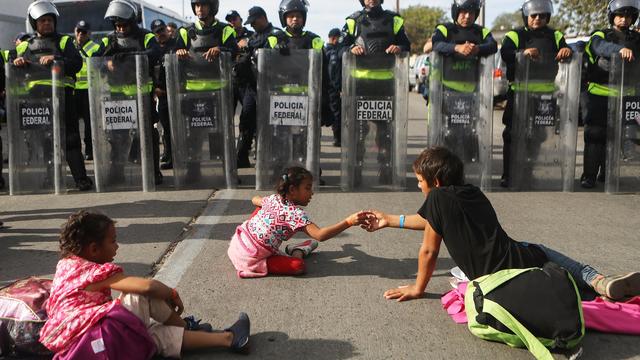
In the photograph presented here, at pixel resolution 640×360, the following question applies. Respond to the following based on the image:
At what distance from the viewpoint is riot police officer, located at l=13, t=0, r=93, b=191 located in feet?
25.3

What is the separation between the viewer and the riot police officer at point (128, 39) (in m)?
8.05

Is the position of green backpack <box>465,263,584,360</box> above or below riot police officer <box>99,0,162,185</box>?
below

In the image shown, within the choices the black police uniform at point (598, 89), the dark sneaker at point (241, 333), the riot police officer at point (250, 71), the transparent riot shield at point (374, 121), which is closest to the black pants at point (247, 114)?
the riot police officer at point (250, 71)

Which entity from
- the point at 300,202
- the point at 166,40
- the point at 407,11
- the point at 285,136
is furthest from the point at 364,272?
the point at 407,11

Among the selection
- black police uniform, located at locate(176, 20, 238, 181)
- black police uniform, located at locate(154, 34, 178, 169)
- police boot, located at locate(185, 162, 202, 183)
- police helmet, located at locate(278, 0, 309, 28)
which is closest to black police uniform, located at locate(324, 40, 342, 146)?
police helmet, located at locate(278, 0, 309, 28)

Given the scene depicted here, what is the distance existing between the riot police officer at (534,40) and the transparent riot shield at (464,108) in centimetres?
33

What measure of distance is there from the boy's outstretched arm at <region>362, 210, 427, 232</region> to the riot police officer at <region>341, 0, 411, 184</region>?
3.55 meters

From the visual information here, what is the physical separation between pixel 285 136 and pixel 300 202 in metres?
3.21

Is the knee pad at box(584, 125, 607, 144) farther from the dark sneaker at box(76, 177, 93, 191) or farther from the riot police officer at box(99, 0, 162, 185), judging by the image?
the dark sneaker at box(76, 177, 93, 191)

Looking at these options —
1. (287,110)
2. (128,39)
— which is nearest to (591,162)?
(287,110)

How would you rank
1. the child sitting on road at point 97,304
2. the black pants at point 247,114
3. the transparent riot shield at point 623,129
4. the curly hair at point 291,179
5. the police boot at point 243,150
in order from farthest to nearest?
the police boot at point 243,150 < the black pants at point 247,114 < the transparent riot shield at point 623,129 < the curly hair at point 291,179 < the child sitting on road at point 97,304

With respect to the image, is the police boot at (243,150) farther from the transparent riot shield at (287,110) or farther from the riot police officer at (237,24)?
the riot police officer at (237,24)

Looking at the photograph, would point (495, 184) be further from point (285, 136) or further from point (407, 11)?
point (407, 11)

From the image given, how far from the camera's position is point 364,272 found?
4844 mm
